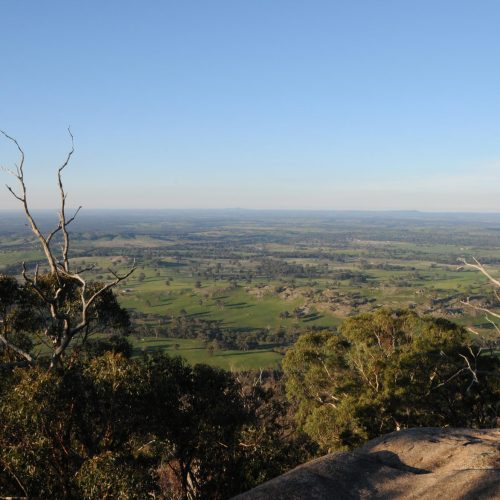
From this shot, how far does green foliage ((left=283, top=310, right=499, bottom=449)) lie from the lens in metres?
22.8

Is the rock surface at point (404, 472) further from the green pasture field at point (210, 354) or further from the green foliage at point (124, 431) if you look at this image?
the green pasture field at point (210, 354)

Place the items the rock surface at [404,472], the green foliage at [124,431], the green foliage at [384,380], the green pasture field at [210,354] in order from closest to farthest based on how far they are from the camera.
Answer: the green foliage at [124,431] < the rock surface at [404,472] < the green foliage at [384,380] < the green pasture field at [210,354]

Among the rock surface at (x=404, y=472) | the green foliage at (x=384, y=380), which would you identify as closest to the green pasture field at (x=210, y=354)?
the green foliage at (x=384, y=380)

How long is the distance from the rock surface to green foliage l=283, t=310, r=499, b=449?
6546 mm

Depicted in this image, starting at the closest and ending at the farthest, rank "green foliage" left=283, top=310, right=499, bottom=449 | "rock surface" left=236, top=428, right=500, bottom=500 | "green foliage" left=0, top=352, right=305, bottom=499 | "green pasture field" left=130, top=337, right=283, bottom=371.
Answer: "green foliage" left=0, top=352, right=305, bottom=499 < "rock surface" left=236, top=428, right=500, bottom=500 < "green foliage" left=283, top=310, right=499, bottom=449 < "green pasture field" left=130, top=337, right=283, bottom=371

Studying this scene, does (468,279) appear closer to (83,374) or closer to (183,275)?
(183,275)

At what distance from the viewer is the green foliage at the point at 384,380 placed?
898 inches

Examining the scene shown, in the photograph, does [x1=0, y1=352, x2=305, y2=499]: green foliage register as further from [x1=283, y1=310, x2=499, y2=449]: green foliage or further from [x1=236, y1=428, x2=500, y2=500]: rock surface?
[x1=283, y1=310, x2=499, y2=449]: green foliage

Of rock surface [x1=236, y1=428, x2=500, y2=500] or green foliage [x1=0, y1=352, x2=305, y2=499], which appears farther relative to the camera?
rock surface [x1=236, y1=428, x2=500, y2=500]

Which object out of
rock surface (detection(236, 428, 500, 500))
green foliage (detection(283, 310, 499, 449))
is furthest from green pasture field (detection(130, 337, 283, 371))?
rock surface (detection(236, 428, 500, 500))

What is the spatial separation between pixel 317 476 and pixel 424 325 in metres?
18.3

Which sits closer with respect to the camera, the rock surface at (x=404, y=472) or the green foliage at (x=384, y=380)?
the rock surface at (x=404, y=472)

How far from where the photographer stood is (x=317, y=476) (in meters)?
11.5

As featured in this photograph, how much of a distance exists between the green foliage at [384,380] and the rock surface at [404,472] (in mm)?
6546
